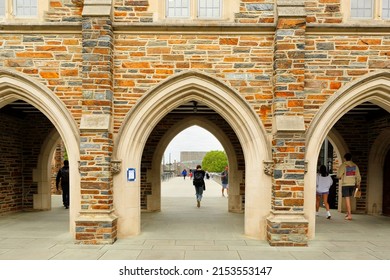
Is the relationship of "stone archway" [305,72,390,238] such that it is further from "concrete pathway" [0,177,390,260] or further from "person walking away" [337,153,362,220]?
"person walking away" [337,153,362,220]

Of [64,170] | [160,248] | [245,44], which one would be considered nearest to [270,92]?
[245,44]

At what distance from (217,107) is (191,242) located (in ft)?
9.33

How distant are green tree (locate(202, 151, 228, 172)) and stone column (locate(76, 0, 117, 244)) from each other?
58.3 m

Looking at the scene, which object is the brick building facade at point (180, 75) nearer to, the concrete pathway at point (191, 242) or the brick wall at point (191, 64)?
the brick wall at point (191, 64)

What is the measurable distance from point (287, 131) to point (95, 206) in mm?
4052

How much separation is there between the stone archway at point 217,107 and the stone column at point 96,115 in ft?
1.12

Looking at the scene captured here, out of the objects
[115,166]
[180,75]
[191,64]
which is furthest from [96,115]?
[191,64]

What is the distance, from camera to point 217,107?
Answer: 232 inches

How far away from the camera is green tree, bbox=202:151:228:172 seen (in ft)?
211

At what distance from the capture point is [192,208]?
9719mm

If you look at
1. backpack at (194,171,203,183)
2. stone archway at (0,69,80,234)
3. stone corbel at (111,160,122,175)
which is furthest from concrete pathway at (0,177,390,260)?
backpack at (194,171,203,183)

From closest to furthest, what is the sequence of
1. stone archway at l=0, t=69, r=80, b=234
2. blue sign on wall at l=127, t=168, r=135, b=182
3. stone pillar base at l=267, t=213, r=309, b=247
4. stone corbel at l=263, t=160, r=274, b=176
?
stone pillar base at l=267, t=213, r=309, b=247 → stone corbel at l=263, t=160, r=274, b=176 → stone archway at l=0, t=69, r=80, b=234 → blue sign on wall at l=127, t=168, r=135, b=182

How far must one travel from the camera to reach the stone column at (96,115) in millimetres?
5422

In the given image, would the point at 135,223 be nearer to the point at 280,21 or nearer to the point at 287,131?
the point at 287,131
